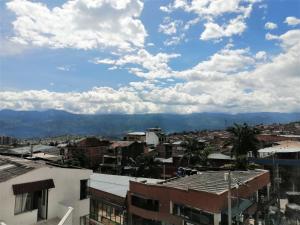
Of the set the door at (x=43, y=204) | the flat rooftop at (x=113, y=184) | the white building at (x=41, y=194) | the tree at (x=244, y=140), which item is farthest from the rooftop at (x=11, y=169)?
the tree at (x=244, y=140)

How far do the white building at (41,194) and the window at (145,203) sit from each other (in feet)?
31.2

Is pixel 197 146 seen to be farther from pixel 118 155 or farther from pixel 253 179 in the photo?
pixel 253 179

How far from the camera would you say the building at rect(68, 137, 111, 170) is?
9611 centimetres

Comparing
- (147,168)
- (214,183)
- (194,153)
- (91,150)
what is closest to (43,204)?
(214,183)

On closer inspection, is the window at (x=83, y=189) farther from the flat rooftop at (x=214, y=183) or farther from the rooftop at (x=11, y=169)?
the flat rooftop at (x=214, y=183)

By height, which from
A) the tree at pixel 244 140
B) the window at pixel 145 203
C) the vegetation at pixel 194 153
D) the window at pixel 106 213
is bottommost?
the window at pixel 106 213

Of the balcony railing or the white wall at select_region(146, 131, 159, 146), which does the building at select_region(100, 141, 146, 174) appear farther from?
the balcony railing

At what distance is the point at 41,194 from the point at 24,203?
1537 mm

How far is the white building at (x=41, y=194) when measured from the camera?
20.1 metres

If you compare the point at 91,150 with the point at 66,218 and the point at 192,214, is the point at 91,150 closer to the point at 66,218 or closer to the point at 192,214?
the point at 192,214

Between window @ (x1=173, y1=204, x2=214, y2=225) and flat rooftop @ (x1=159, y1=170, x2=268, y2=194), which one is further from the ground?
flat rooftop @ (x1=159, y1=170, x2=268, y2=194)

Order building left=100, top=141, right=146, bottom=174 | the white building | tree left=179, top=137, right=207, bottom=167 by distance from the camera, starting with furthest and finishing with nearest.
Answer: building left=100, top=141, right=146, bottom=174, tree left=179, top=137, right=207, bottom=167, the white building

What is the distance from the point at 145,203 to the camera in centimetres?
3600

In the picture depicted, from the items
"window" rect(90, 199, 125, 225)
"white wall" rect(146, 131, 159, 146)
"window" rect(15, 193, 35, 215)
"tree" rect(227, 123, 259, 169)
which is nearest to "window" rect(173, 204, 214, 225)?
"window" rect(90, 199, 125, 225)
